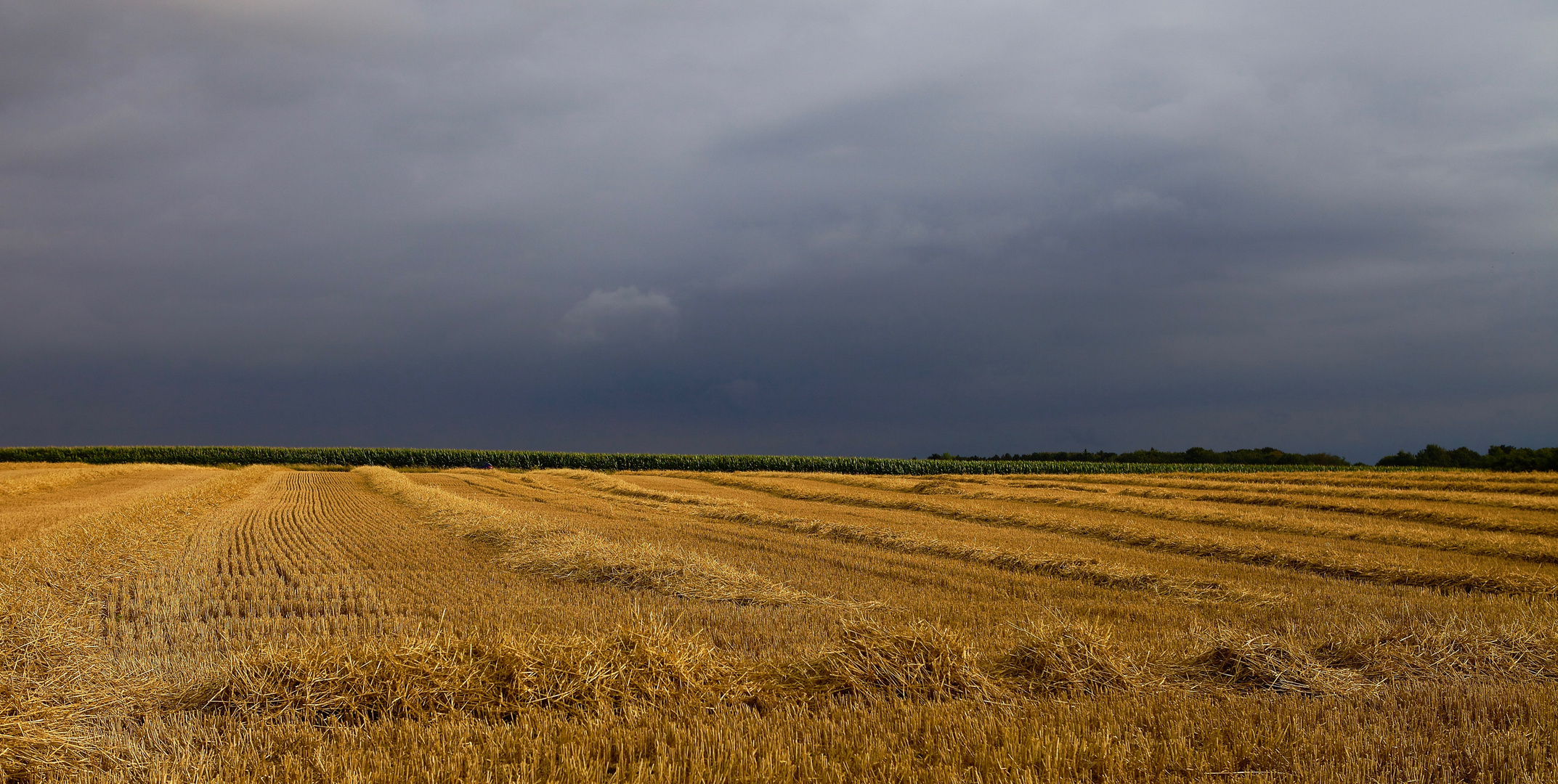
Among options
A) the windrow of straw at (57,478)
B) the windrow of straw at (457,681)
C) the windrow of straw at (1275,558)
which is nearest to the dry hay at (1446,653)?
the windrow of straw at (1275,558)

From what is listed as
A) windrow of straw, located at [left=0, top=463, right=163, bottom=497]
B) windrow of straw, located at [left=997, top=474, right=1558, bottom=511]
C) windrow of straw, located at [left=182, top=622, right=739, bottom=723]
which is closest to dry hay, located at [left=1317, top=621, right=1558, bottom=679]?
windrow of straw, located at [left=182, top=622, right=739, bottom=723]

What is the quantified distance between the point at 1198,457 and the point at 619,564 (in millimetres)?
81382

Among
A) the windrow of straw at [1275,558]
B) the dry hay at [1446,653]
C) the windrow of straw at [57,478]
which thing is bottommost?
the windrow of straw at [57,478]

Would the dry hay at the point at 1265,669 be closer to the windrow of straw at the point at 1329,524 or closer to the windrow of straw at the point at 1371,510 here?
the windrow of straw at the point at 1329,524

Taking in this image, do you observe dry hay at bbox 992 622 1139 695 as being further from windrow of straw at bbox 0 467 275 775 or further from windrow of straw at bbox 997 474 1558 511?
windrow of straw at bbox 997 474 1558 511

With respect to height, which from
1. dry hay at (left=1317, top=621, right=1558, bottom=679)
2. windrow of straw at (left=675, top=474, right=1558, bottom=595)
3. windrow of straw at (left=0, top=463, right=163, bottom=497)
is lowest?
windrow of straw at (left=0, top=463, right=163, bottom=497)

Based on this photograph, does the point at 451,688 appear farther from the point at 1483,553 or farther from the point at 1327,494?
the point at 1327,494

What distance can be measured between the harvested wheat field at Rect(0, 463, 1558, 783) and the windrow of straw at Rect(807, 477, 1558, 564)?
0.13 metres

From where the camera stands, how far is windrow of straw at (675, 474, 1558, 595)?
1168 centimetres

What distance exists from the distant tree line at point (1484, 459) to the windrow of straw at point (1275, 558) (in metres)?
41.9

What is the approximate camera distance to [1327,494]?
26438 millimetres

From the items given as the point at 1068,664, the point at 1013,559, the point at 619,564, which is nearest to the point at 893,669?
the point at 1068,664

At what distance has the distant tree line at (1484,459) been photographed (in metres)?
44.0

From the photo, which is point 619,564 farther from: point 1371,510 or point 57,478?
point 57,478
